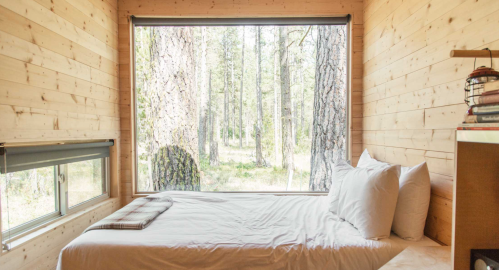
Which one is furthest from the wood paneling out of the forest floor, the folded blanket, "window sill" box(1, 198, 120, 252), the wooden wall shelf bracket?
the wooden wall shelf bracket

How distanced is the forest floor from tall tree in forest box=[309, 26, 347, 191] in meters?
0.17

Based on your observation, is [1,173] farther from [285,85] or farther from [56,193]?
[285,85]

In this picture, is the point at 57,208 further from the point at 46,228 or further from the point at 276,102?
the point at 276,102

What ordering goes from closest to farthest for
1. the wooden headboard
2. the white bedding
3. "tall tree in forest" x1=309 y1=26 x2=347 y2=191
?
the white bedding
the wooden headboard
"tall tree in forest" x1=309 y1=26 x2=347 y2=191

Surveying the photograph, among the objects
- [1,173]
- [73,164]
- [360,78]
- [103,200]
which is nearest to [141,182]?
[103,200]

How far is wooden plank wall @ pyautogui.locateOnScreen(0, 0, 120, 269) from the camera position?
1.72 meters

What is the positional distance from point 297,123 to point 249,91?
727 millimetres

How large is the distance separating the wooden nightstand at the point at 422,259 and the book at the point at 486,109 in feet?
2.49

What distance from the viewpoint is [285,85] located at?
129 inches

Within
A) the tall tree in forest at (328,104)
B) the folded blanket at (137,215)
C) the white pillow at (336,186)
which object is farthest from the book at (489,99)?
the tall tree in forest at (328,104)

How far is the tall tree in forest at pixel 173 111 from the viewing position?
3268 millimetres

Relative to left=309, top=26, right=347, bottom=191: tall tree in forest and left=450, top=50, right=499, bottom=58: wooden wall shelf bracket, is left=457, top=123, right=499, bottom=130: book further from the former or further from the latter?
left=309, top=26, right=347, bottom=191: tall tree in forest

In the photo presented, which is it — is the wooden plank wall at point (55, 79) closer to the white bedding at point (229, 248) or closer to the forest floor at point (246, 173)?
the white bedding at point (229, 248)

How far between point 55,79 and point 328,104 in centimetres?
273
